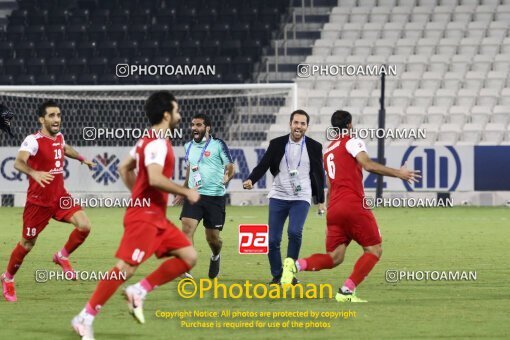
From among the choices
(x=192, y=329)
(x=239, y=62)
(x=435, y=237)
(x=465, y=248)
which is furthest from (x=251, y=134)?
(x=192, y=329)

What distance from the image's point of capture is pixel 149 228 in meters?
9.09

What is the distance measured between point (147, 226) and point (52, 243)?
11292mm

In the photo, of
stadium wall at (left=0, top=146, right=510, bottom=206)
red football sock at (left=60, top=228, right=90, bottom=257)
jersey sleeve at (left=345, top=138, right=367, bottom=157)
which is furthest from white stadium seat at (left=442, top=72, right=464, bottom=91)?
jersey sleeve at (left=345, top=138, right=367, bottom=157)

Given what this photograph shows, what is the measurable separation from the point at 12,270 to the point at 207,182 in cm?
298

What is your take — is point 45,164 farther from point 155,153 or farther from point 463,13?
point 463,13

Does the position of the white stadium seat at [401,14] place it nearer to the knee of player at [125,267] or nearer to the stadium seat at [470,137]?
the stadium seat at [470,137]

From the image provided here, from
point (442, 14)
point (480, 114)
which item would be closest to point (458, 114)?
point (480, 114)

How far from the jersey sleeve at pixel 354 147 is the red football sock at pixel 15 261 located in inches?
142

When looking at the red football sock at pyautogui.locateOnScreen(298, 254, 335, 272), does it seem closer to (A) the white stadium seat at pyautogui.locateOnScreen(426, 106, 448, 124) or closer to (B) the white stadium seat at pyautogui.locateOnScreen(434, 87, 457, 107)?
(A) the white stadium seat at pyautogui.locateOnScreen(426, 106, 448, 124)

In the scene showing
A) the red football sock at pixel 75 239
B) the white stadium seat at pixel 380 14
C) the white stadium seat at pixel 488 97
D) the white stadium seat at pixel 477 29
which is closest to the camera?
the red football sock at pixel 75 239

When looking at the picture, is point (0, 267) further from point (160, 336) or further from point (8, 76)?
point (8, 76)

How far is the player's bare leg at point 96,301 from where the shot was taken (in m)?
8.76

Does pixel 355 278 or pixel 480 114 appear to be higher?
pixel 480 114
